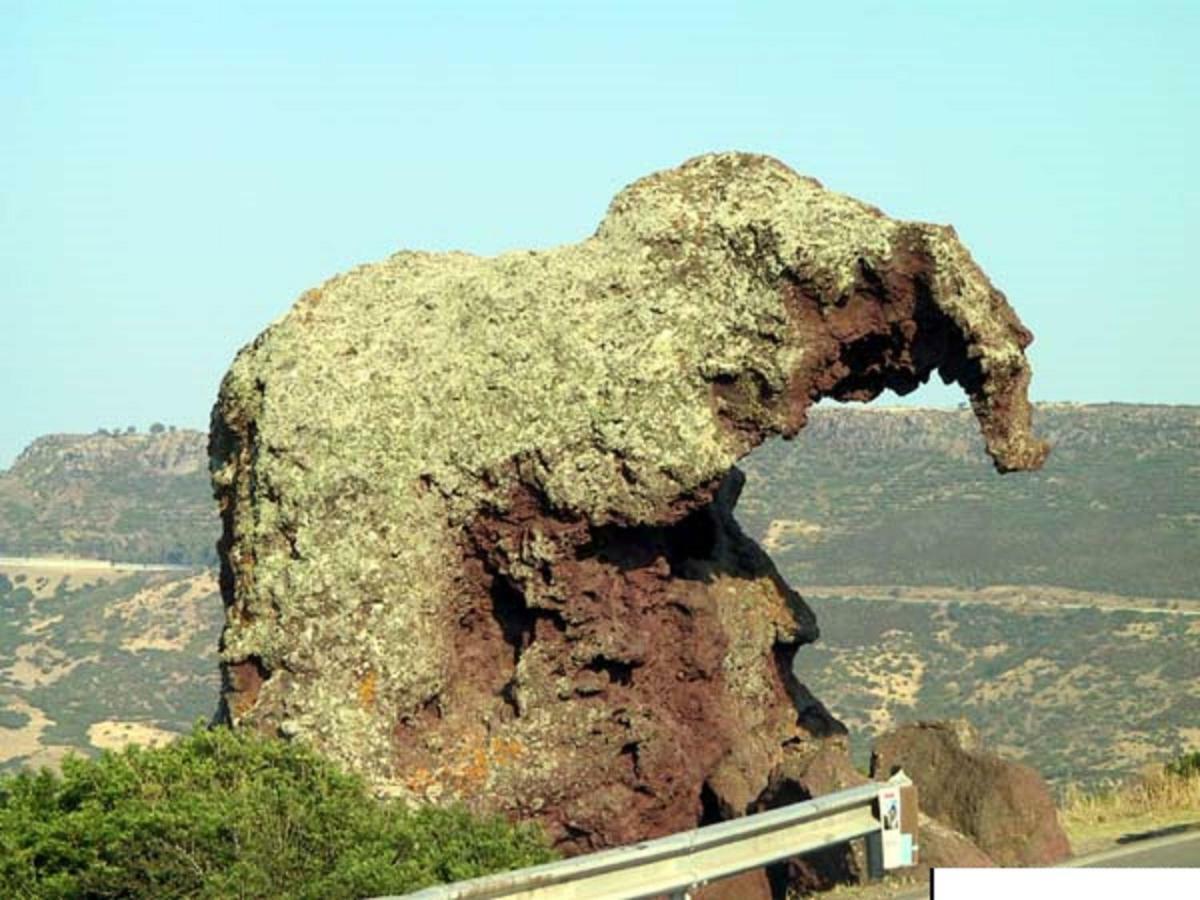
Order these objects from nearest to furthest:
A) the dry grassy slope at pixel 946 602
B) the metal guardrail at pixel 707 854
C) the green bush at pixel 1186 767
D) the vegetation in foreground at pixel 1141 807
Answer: the metal guardrail at pixel 707 854, the vegetation in foreground at pixel 1141 807, the green bush at pixel 1186 767, the dry grassy slope at pixel 946 602

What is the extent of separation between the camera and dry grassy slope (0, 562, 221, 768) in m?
80.3

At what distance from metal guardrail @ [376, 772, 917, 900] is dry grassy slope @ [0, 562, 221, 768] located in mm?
58509

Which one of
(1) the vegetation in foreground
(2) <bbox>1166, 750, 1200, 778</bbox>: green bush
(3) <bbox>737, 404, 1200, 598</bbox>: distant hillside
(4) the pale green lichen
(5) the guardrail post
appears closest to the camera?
(5) the guardrail post

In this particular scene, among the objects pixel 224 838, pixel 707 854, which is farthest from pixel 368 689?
pixel 707 854

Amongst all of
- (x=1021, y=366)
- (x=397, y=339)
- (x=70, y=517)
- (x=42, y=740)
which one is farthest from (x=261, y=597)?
(x=70, y=517)

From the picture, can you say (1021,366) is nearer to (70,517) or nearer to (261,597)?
(261,597)

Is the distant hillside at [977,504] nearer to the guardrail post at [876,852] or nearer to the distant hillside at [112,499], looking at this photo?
the distant hillside at [112,499]

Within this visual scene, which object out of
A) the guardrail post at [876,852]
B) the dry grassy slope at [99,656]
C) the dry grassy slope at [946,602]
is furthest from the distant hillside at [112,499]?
the guardrail post at [876,852]

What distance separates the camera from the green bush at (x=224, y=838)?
15547 millimetres

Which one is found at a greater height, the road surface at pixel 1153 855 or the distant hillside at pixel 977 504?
→ the distant hillside at pixel 977 504

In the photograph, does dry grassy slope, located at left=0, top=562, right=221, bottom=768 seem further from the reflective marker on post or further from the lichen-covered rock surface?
the reflective marker on post

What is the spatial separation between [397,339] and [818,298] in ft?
11.5

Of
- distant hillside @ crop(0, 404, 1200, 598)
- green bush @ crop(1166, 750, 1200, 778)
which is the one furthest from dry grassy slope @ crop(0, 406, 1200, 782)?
green bush @ crop(1166, 750, 1200, 778)

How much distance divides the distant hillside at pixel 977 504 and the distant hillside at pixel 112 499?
3114cm
